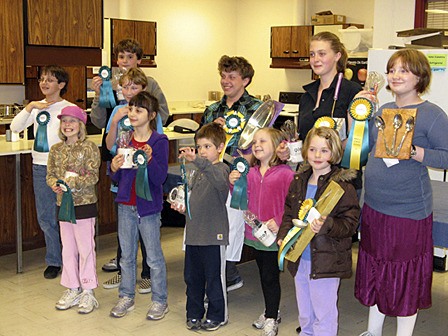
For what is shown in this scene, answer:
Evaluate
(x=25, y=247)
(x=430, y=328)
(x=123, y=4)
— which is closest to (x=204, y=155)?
(x=430, y=328)

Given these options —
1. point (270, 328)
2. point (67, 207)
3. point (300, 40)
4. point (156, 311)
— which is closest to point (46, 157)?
A: point (67, 207)

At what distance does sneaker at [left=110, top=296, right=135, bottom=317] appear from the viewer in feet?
12.2

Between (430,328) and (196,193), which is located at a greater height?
(196,193)

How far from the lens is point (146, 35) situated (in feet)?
30.2

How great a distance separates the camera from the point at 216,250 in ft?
11.1

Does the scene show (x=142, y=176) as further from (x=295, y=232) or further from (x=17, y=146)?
(x=17, y=146)

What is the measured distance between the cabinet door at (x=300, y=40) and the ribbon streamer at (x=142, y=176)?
6.49m

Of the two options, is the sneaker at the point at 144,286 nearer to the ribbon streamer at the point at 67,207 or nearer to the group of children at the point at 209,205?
the group of children at the point at 209,205

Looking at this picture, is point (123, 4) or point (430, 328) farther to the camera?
point (123, 4)

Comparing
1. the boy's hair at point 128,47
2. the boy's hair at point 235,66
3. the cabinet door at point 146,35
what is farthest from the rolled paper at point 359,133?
the cabinet door at point 146,35

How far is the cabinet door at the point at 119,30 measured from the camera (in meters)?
8.74

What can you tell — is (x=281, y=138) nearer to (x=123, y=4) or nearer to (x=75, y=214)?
(x=75, y=214)

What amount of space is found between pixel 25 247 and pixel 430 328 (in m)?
3.13

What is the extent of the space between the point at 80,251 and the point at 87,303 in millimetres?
315
